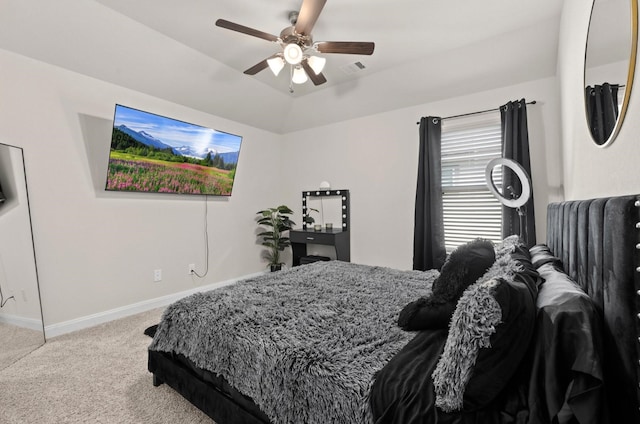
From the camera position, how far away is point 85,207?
2805 mm

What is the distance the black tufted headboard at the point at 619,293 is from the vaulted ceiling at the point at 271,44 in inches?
89.3

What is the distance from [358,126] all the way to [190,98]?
2250mm

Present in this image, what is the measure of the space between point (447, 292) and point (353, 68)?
115 inches

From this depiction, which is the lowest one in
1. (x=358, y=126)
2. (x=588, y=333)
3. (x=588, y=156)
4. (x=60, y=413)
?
(x=60, y=413)

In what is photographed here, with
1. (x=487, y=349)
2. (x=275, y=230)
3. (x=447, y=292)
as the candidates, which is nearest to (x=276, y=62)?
(x=447, y=292)

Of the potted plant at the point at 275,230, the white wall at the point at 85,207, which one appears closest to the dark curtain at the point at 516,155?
the potted plant at the point at 275,230

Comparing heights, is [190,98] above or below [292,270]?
above

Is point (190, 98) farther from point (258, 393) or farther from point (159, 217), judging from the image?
point (258, 393)

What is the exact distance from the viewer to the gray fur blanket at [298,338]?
1.04 m

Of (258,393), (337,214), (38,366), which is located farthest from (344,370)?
(337,214)

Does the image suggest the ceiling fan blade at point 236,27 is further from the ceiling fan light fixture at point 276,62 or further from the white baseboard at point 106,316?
the white baseboard at point 106,316

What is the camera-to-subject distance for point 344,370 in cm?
104

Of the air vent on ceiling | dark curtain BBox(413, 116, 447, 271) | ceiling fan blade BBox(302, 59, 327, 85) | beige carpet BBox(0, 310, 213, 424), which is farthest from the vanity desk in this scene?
beige carpet BBox(0, 310, 213, 424)

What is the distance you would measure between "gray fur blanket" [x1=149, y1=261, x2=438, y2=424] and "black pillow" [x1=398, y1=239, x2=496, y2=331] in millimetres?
85
